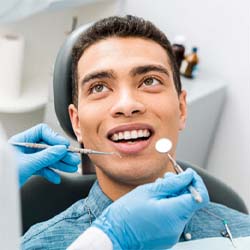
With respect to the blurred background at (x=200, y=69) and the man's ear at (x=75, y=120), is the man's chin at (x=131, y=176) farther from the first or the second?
the blurred background at (x=200, y=69)

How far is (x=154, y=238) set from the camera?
3.24ft

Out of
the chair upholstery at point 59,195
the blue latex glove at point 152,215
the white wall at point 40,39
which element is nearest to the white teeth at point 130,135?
the blue latex glove at point 152,215

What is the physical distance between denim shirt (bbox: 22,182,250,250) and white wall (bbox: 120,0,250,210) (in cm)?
111

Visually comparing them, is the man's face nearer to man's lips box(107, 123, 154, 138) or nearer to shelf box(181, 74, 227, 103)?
man's lips box(107, 123, 154, 138)

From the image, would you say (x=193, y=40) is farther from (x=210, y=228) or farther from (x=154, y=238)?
(x=154, y=238)

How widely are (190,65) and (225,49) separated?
203 millimetres

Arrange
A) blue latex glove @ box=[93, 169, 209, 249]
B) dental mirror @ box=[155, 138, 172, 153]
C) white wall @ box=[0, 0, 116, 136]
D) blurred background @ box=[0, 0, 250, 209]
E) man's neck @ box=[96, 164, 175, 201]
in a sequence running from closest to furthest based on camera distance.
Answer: blue latex glove @ box=[93, 169, 209, 249] → dental mirror @ box=[155, 138, 172, 153] → man's neck @ box=[96, 164, 175, 201] → blurred background @ box=[0, 0, 250, 209] → white wall @ box=[0, 0, 116, 136]

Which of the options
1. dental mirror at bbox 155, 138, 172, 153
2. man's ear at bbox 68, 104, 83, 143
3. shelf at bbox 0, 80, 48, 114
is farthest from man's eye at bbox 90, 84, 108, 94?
shelf at bbox 0, 80, 48, 114

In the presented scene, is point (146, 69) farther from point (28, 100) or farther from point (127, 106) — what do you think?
point (28, 100)

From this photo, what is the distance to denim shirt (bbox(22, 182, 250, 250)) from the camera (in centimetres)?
120

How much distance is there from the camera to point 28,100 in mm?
2459

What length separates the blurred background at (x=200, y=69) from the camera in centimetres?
228

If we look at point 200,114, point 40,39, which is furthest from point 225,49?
point 40,39

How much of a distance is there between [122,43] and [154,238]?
57 cm
